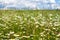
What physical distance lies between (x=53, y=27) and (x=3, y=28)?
1.51 meters

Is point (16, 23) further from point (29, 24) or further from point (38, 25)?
point (38, 25)

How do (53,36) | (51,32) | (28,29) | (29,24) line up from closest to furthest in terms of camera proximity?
(53,36) → (51,32) → (28,29) → (29,24)

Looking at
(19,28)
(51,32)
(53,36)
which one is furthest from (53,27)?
(19,28)

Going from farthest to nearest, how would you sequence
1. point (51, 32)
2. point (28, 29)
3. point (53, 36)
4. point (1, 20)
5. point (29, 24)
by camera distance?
point (1, 20) < point (29, 24) < point (28, 29) < point (51, 32) < point (53, 36)

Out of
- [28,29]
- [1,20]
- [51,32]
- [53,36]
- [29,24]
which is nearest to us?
[53,36]

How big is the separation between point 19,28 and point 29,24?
1.97ft

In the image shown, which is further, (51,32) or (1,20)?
(1,20)

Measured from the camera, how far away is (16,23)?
738cm

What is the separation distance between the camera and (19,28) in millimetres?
6805

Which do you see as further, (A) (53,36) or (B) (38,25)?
(B) (38,25)

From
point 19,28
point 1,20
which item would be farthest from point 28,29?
point 1,20

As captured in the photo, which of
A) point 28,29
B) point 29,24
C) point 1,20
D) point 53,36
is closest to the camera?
point 53,36

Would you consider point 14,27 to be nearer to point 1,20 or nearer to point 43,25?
point 43,25

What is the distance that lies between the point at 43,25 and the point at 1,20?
2.50 m
